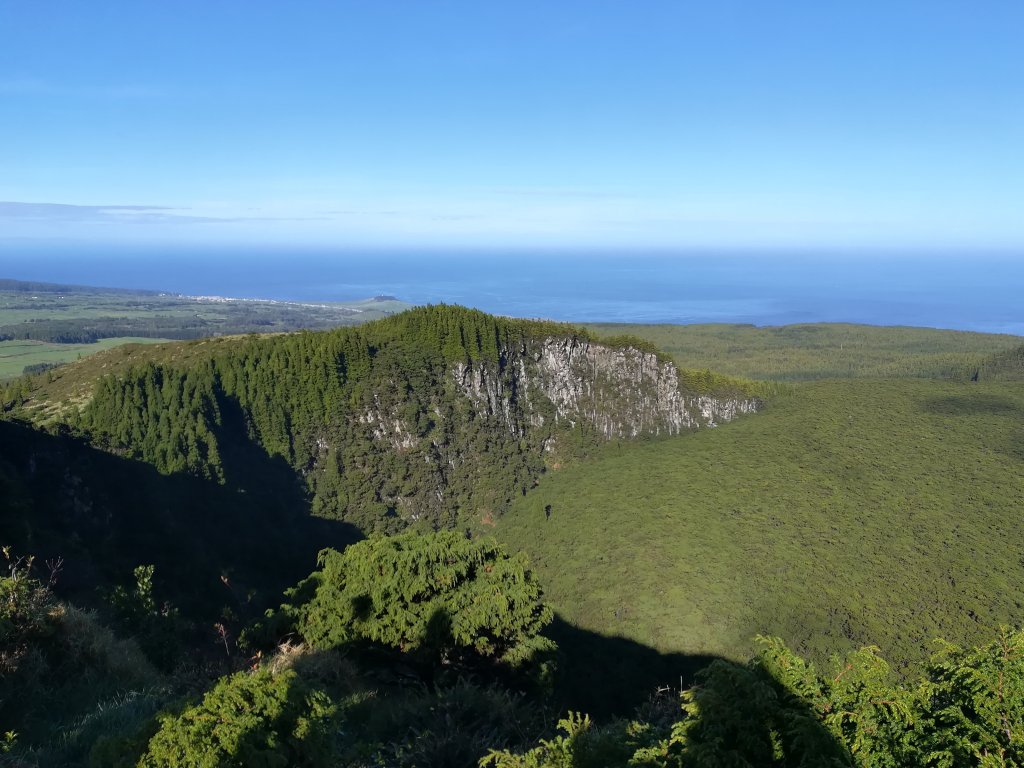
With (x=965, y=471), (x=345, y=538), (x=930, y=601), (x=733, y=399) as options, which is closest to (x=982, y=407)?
(x=965, y=471)

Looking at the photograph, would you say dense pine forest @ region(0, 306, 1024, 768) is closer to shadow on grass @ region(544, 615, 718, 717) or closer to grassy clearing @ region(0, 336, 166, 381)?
shadow on grass @ region(544, 615, 718, 717)

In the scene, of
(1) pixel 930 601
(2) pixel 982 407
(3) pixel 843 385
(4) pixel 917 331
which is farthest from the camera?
(4) pixel 917 331

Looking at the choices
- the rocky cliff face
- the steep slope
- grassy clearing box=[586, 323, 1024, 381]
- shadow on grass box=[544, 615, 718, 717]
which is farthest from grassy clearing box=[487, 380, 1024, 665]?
grassy clearing box=[586, 323, 1024, 381]

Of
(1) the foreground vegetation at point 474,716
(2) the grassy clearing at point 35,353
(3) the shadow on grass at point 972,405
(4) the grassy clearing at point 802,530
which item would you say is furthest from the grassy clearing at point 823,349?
(1) the foreground vegetation at point 474,716

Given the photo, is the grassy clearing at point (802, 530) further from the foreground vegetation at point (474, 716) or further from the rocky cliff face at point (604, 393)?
the foreground vegetation at point (474, 716)

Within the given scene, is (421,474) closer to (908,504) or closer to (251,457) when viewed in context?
(251,457)

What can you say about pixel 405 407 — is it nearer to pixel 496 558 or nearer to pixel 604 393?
pixel 604 393
